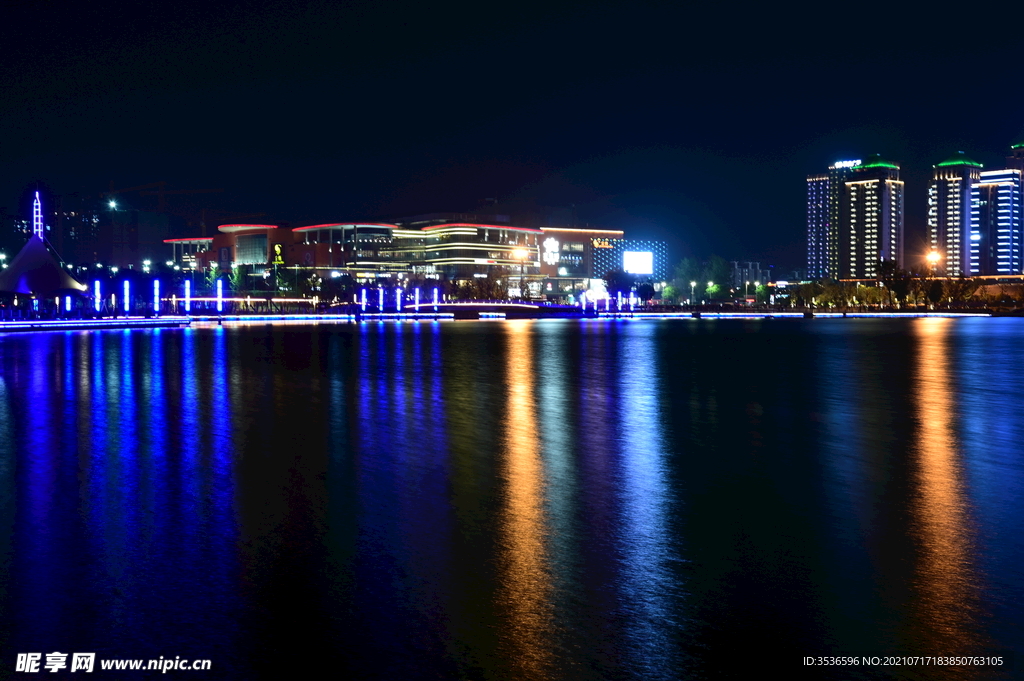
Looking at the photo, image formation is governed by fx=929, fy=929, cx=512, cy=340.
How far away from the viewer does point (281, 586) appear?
5.27 metres

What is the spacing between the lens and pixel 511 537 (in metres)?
6.37

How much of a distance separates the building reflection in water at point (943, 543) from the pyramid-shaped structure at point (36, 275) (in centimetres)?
7216

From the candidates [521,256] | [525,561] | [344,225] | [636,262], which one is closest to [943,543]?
[525,561]

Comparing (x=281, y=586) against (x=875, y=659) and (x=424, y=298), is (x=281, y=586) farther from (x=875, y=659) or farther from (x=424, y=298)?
(x=424, y=298)

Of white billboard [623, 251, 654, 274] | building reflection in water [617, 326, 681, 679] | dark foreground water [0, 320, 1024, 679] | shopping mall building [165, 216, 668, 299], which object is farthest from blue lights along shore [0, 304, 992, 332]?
shopping mall building [165, 216, 668, 299]

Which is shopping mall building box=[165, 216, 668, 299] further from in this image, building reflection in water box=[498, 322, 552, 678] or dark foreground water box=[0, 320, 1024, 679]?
building reflection in water box=[498, 322, 552, 678]

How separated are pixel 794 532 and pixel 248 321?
79549mm

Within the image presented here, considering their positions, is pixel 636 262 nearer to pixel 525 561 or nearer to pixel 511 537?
pixel 511 537

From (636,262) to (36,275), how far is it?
11626 centimetres

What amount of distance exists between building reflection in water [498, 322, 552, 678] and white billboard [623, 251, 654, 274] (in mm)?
159242

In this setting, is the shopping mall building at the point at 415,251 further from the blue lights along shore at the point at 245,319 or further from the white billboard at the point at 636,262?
the blue lights along shore at the point at 245,319

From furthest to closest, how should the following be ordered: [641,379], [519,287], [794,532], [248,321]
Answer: [519,287], [248,321], [641,379], [794,532]

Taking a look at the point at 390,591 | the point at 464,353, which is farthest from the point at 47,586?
the point at 464,353

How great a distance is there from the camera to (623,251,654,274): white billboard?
169m
